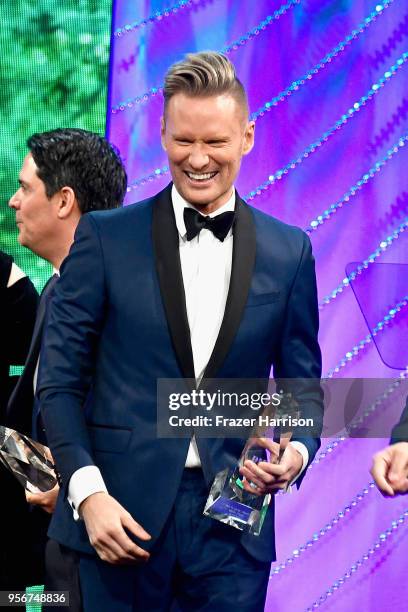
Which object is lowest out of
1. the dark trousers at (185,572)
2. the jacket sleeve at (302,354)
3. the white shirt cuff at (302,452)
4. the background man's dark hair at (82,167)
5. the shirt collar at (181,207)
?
the dark trousers at (185,572)

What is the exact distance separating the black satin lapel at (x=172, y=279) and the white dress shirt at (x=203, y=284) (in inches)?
1.0

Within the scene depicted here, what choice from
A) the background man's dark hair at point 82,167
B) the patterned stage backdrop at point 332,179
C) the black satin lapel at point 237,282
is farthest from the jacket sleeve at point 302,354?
the patterned stage backdrop at point 332,179

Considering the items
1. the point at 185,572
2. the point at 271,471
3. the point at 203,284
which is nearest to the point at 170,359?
the point at 203,284

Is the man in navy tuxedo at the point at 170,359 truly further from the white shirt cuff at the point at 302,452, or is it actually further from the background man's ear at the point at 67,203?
the background man's ear at the point at 67,203

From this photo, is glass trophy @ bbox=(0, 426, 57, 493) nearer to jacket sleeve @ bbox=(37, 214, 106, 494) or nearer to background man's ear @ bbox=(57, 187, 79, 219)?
jacket sleeve @ bbox=(37, 214, 106, 494)

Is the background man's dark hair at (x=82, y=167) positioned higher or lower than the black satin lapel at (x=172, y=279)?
higher

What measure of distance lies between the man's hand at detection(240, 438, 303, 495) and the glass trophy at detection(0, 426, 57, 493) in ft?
2.12

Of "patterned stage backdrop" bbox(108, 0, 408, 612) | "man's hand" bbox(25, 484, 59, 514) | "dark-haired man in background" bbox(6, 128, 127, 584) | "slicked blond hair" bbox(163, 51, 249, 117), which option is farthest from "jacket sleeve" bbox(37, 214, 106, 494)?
"patterned stage backdrop" bbox(108, 0, 408, 612)

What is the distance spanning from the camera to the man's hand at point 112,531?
7.40ft

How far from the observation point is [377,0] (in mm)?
3801

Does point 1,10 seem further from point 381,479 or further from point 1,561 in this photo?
point 381,479

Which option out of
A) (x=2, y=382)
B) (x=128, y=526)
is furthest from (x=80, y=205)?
(x=128, y=526)

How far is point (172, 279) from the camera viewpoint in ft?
Result: 8.10

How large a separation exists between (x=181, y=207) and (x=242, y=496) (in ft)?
2.01
